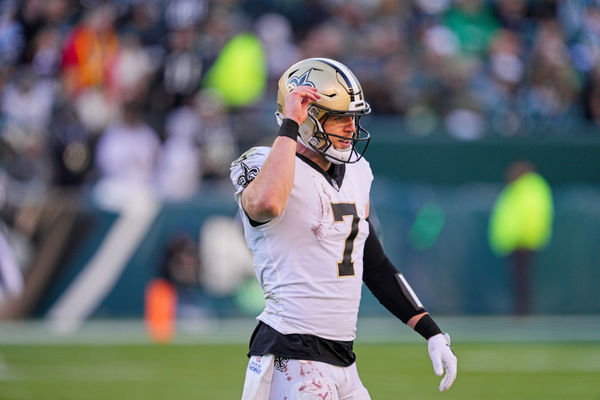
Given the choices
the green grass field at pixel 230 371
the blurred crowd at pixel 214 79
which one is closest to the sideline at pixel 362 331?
the green grass field at pixel 230 371

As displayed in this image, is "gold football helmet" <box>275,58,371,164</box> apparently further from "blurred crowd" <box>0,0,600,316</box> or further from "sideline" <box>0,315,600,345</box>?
"blurred crowd" <box>0,0,600,316</box>

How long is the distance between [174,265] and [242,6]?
4.67 meters

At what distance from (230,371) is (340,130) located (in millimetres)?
5360

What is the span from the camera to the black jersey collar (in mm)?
3947

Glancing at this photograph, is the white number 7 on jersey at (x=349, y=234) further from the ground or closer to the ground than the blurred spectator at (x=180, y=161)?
further from the ground

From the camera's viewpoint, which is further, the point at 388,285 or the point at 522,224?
the point at 522,224

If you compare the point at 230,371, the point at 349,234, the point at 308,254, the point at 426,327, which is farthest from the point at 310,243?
the point at 230,371

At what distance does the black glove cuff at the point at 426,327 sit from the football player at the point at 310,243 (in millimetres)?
68

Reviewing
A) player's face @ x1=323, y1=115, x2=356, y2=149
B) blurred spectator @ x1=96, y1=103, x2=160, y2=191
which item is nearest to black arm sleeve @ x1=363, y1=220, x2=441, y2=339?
player's face @ x1=323, y1=115, x2=356, y2=149

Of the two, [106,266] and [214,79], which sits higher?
[214,79]

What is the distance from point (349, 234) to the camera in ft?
12.8

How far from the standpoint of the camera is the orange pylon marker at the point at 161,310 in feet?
37.3

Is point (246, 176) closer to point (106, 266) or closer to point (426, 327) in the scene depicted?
point (426, 327)

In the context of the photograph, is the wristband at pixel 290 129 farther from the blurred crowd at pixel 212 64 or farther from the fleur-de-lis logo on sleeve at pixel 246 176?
the blurred crowd at pixel 212 64
